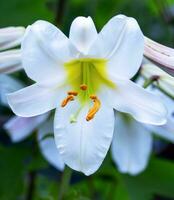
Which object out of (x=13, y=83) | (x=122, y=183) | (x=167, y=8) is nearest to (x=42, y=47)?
(x=13, y=83)

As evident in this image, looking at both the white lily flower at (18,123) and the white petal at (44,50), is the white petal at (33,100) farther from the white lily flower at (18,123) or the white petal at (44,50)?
the white lily flower at (18,123)

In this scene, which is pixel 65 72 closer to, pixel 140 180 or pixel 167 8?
pixel 140 180

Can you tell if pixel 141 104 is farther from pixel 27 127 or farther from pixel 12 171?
pixel 12 171

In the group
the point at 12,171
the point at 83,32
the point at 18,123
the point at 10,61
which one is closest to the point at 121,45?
the point at 83,32

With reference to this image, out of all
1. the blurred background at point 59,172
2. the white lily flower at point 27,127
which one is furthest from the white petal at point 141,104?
the blurred background at point 59,172

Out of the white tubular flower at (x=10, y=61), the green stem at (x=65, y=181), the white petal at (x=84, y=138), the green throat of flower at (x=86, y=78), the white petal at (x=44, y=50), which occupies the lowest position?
the green stem at (x=65, y=181)

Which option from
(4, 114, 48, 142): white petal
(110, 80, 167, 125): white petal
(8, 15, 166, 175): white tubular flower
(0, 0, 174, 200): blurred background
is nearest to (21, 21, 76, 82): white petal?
(8, 15, 166, 175): white tubular flower
